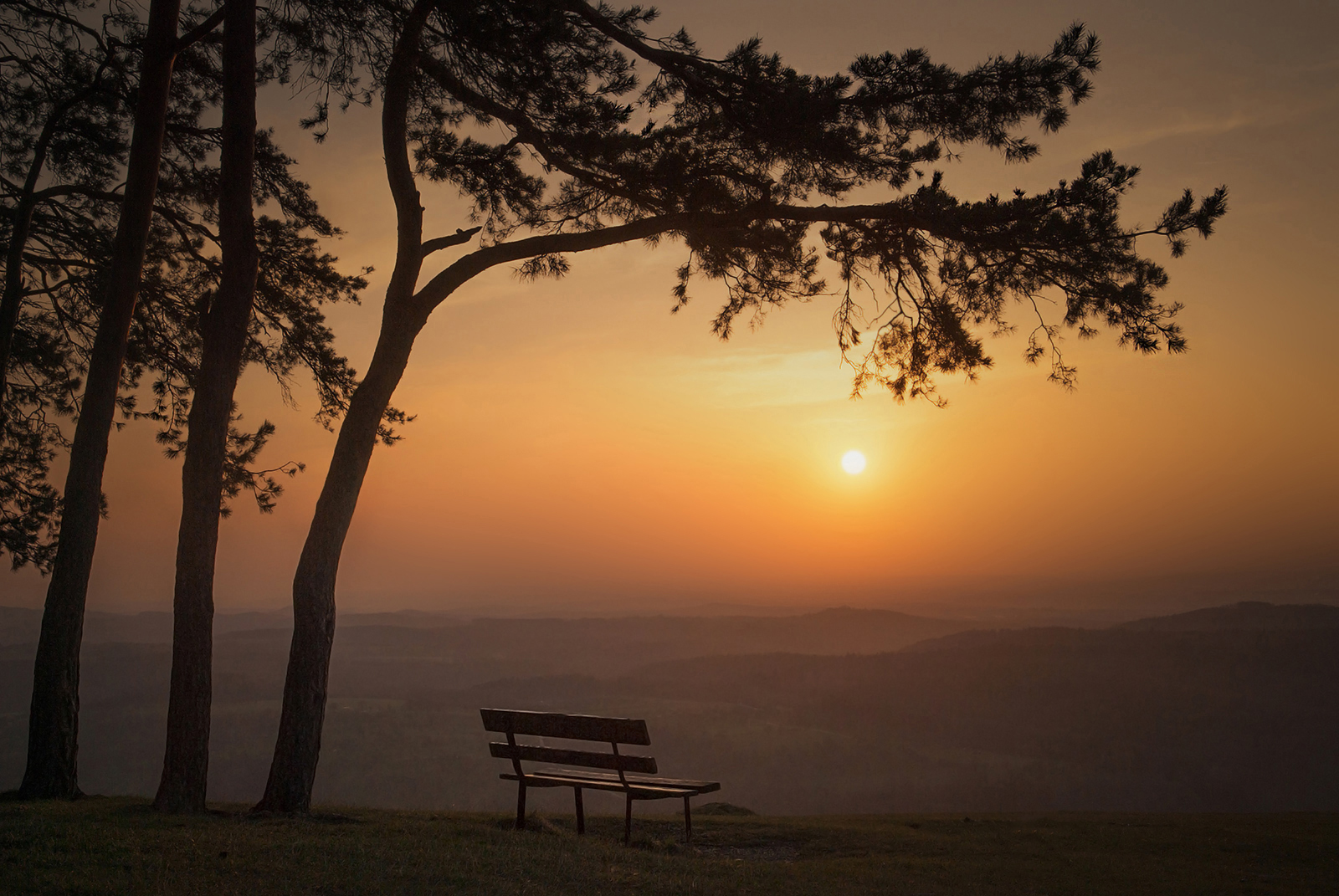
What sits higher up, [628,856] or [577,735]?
[577,735]

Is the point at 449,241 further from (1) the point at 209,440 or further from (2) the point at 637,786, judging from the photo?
(2) the point at 637,786

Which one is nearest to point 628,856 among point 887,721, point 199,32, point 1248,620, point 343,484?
point 343,484

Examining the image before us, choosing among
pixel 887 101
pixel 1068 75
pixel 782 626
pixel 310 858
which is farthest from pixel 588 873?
pixel 782 626

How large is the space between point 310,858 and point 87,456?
589cm

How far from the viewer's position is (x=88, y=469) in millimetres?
8680

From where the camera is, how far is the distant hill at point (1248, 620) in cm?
7688

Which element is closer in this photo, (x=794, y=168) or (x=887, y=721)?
(x=794, y=168)

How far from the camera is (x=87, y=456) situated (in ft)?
28.5

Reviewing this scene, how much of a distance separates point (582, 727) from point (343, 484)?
3442 mm

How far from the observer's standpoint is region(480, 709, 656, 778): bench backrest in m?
6.78

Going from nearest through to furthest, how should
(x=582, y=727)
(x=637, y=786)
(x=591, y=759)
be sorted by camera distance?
(x=637, y=786) < (x=582, y=727) < (x=591, y=759)

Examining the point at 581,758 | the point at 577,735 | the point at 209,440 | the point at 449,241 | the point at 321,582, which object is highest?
the point at 449,241

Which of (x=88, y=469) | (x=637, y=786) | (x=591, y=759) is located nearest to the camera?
(x=637, y=786)

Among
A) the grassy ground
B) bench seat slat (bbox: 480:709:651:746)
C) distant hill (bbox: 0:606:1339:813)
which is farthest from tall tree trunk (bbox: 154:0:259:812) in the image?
distant hill (bbox: 0:606:1339:813)
